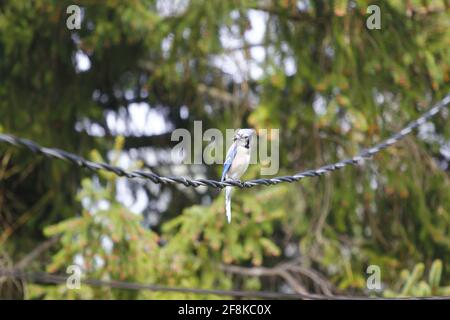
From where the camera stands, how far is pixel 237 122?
7.82 metres

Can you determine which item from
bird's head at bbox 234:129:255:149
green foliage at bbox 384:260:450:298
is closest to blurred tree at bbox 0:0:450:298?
green foliage at bbox 384:260:450:298

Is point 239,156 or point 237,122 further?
point 237,122

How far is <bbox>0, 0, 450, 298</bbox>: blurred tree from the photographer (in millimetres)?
6914

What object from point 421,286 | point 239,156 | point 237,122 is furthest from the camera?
point 237,122

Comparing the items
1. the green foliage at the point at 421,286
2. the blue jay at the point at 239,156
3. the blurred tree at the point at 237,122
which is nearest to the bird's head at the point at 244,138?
the blue jay at the point at 239,156

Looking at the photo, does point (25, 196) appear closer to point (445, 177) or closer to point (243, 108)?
point (243, 108)

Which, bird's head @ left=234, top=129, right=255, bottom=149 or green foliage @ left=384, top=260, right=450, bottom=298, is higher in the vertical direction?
bird's head @ left=234, top=129, right=255, bottom=149

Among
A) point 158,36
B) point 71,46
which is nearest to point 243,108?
point 158,36

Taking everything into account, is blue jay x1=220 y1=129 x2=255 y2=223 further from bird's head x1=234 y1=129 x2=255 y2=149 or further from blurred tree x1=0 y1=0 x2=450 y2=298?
blurred tree x1=0 y1=0 x2=450 y2=298

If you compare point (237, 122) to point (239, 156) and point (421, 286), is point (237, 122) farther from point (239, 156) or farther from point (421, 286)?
point (239, 156)

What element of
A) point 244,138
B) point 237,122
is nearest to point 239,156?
point 244,138

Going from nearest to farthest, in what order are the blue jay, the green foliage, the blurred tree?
A: the blue jay → the green foliage → the blurred tree

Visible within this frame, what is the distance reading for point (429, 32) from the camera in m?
7.05
